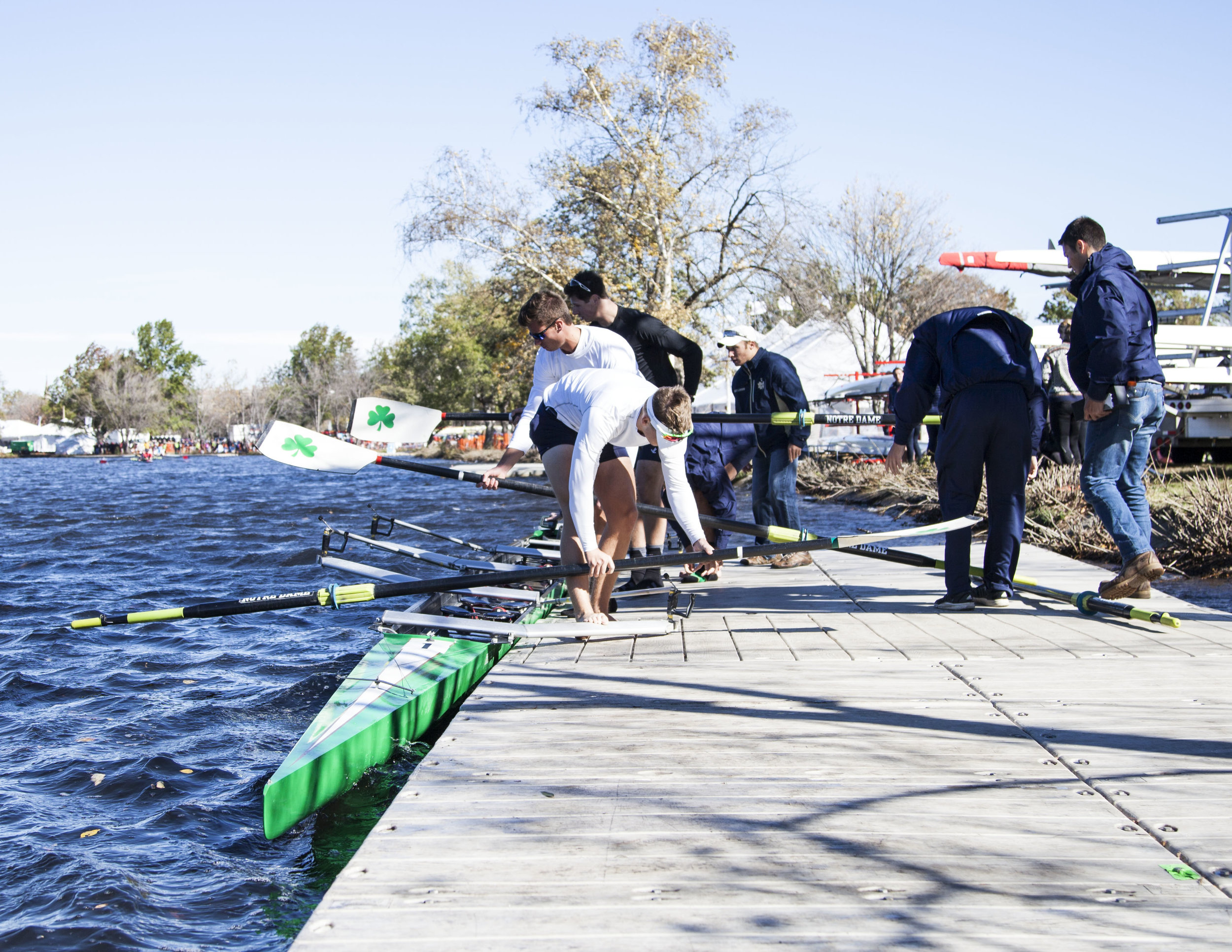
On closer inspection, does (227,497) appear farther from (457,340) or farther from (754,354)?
(457,340)

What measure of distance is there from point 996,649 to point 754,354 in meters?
3.68

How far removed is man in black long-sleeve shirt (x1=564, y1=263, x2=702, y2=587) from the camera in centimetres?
684

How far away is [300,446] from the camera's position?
7.75 meters

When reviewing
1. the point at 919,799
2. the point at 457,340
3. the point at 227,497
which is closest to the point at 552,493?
the point at 919,799

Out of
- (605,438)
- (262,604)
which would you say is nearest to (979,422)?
(605,438)

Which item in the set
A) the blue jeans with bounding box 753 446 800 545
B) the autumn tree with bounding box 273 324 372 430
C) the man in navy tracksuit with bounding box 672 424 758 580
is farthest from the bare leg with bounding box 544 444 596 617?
the autumn tree with bounding box 273 324 372 430

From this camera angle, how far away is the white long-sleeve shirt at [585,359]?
5.97 metres

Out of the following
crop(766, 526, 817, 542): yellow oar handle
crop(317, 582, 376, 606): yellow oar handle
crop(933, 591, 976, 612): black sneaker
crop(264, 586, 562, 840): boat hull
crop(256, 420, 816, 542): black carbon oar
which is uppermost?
crop(256, 420, 816, 542): black carbon oar

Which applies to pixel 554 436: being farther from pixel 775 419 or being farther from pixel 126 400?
pixel 126 400

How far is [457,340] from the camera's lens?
7531cm

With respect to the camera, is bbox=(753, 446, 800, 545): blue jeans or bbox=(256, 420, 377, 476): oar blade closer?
bbox=(256, 420, 377, 476): oar blade

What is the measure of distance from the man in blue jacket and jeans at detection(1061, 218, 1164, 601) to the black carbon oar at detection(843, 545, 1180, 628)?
0.22 metres

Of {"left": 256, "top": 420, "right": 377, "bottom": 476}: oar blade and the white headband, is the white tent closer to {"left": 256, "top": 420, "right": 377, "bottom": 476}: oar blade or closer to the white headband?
{"left": 256, "top": 420, "right": 377, "bottom": 476}: oar blade

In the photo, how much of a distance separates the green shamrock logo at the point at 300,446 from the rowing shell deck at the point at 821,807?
324cm
